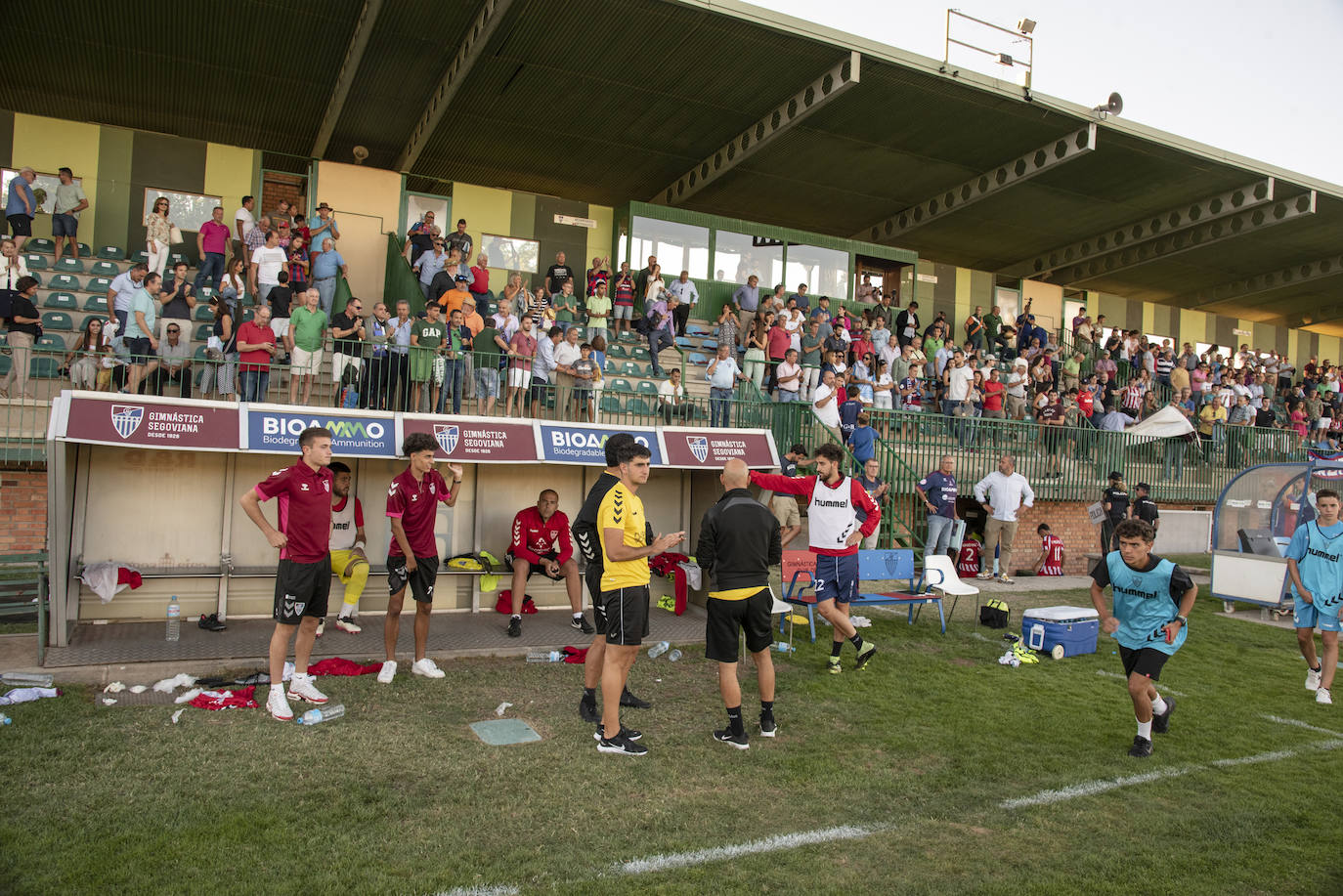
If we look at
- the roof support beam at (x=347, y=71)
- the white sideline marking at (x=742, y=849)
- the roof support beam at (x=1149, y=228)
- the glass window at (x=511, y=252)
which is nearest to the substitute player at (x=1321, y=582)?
the white sideline marking at (x=742, y=849)

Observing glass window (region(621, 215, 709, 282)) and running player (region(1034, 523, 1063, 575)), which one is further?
glass window (region(621, 215, 709, 282))

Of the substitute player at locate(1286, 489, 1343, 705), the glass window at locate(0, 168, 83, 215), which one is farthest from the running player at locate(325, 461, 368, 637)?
the glass window at locate(0, 168, 83, 215)

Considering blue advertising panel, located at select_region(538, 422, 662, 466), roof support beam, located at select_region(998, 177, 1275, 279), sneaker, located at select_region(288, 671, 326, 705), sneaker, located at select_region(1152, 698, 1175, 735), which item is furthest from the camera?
roof support beam, located at select_region(998, 177, 1275, 279)

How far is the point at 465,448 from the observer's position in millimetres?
9484

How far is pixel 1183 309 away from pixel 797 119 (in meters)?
23.4

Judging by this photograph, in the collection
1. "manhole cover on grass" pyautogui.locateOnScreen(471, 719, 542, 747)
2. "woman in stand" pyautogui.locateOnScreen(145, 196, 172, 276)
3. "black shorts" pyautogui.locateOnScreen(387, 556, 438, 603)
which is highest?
"woman in stand" pyautogui.locateOnScreen(145, 196, 172, 276)

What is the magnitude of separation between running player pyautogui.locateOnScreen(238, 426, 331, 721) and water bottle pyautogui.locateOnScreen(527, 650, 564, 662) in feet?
7.15

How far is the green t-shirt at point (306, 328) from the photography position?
1102 centimetres

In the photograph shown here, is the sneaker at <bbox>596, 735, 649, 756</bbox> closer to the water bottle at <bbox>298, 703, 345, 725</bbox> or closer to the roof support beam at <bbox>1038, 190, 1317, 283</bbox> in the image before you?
the water bottle at <bbox>298, 703, 345, 725</bbox>

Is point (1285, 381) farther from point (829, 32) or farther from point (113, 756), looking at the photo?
point (113, 756)

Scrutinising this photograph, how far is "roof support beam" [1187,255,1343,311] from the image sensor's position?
2909 cm

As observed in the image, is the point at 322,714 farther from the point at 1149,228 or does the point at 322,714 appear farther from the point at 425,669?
the point at 1149,228

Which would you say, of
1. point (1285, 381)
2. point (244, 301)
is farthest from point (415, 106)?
point (1285, 381)

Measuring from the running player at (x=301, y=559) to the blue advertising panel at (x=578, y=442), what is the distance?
3.33 metres
